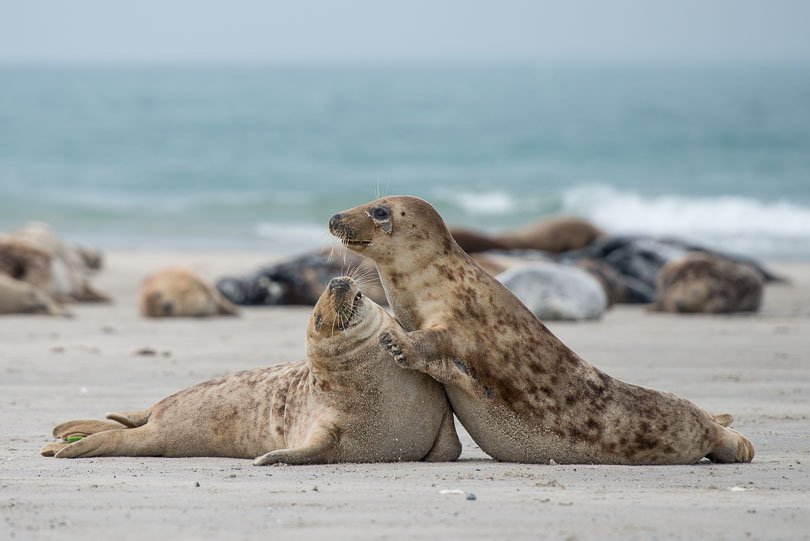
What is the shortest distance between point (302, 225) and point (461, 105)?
151 feet

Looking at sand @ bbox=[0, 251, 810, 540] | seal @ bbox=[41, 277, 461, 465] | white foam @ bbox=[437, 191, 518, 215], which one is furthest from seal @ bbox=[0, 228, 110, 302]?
white foam @ bbox=[437, 191, 518, 215]

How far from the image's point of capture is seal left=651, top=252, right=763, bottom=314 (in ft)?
43.2

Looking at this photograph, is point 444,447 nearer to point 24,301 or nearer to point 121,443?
point 121,443

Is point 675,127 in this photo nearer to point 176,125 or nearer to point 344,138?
point 344,138

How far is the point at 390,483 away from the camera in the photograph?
194 inches

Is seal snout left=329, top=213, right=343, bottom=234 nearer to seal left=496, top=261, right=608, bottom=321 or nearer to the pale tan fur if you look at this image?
seal left=496, top=261, right=608, bottom=321

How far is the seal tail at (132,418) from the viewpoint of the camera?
20.1 ft

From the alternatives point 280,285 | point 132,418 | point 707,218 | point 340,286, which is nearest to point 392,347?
point 340,286

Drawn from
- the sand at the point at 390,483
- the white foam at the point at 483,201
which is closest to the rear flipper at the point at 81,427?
the sand at the point at 390,483

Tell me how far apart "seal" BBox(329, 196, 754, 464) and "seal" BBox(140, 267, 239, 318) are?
6.92 metres

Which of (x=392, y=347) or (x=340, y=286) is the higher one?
(x=340, y=286)

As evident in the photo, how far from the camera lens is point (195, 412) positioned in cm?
605

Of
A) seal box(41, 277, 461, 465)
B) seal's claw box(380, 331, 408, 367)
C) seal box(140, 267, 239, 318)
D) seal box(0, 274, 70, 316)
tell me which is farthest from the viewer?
seal box(140, 267, 239, 318)

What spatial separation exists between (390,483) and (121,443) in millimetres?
1571
